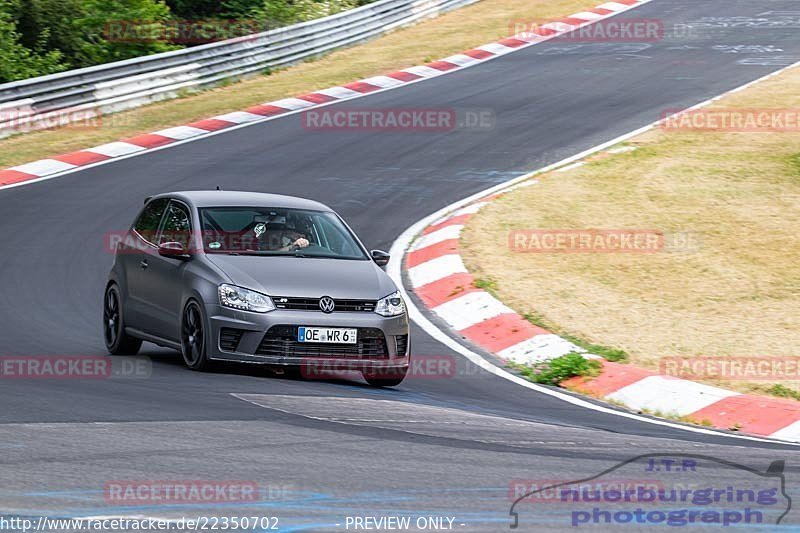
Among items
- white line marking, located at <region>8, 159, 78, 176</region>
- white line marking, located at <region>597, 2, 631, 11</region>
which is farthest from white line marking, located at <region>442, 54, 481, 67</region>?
white line marking, located at <region>8, 159, 78, 176</region>

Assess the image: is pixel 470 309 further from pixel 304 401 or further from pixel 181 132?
pixel 181 132

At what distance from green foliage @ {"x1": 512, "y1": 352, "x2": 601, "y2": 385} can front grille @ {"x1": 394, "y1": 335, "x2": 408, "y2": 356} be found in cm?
128

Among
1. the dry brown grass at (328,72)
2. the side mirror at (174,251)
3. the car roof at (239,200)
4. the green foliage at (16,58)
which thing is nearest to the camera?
the side mirror at (174,251)

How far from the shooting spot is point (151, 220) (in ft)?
40.1

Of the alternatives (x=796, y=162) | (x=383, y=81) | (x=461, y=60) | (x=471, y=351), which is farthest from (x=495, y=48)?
(x=471, y=351)

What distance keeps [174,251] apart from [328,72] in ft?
57.0

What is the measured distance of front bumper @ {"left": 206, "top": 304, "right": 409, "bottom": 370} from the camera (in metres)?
10.2

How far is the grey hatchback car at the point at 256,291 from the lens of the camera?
33.6ft

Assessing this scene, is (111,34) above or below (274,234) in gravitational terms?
below

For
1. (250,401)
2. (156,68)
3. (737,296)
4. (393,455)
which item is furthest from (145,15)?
(393,455)

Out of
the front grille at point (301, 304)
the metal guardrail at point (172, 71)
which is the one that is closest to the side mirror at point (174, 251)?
the front grille at point (301, 304)

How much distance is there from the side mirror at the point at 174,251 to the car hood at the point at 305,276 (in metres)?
0.27

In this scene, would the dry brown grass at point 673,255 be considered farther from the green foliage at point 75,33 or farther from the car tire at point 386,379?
the green foliage at point 75,33

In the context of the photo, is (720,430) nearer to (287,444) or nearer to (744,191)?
(287,444)
